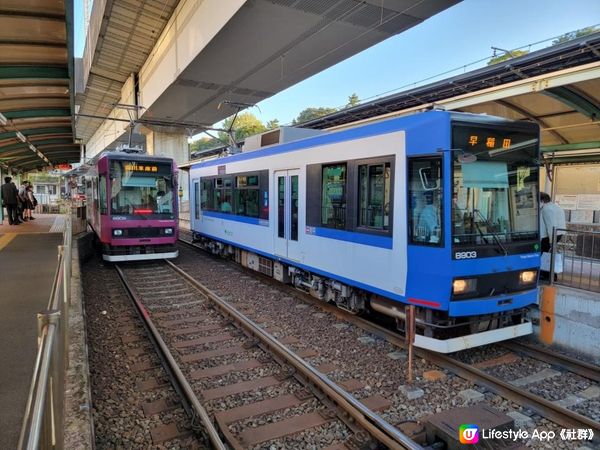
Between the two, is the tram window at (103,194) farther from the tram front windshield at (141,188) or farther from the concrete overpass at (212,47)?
the concrete overpass at (212,47)

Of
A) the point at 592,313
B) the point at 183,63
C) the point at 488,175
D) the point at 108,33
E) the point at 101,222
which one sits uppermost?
the point at 108,33

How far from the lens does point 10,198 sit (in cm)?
1617

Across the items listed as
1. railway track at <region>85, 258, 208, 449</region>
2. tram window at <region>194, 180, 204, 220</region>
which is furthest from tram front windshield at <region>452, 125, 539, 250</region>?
tram window at <region>194, 180, 204, 220</region>

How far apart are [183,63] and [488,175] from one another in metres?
11.6

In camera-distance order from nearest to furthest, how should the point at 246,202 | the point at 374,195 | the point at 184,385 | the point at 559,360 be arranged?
1. the point at 184,385
2. the point at 559,360
3. the point at 374,195
4. the point at 246,202

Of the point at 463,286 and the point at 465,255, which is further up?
the point at 465,255

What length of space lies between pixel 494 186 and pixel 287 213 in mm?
4114

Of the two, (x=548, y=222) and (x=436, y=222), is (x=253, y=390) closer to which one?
(x=436, y=222)

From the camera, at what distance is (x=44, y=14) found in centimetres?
643

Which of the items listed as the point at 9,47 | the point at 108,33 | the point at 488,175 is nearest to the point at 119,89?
the point at 108,33

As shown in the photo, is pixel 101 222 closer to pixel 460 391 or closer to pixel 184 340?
pixel 184 340

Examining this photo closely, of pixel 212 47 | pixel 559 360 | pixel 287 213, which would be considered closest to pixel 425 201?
pixel 559 360

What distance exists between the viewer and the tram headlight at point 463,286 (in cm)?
497

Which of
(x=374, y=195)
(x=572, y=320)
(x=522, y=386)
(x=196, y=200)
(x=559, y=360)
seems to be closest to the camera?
(x=522, y=386)
